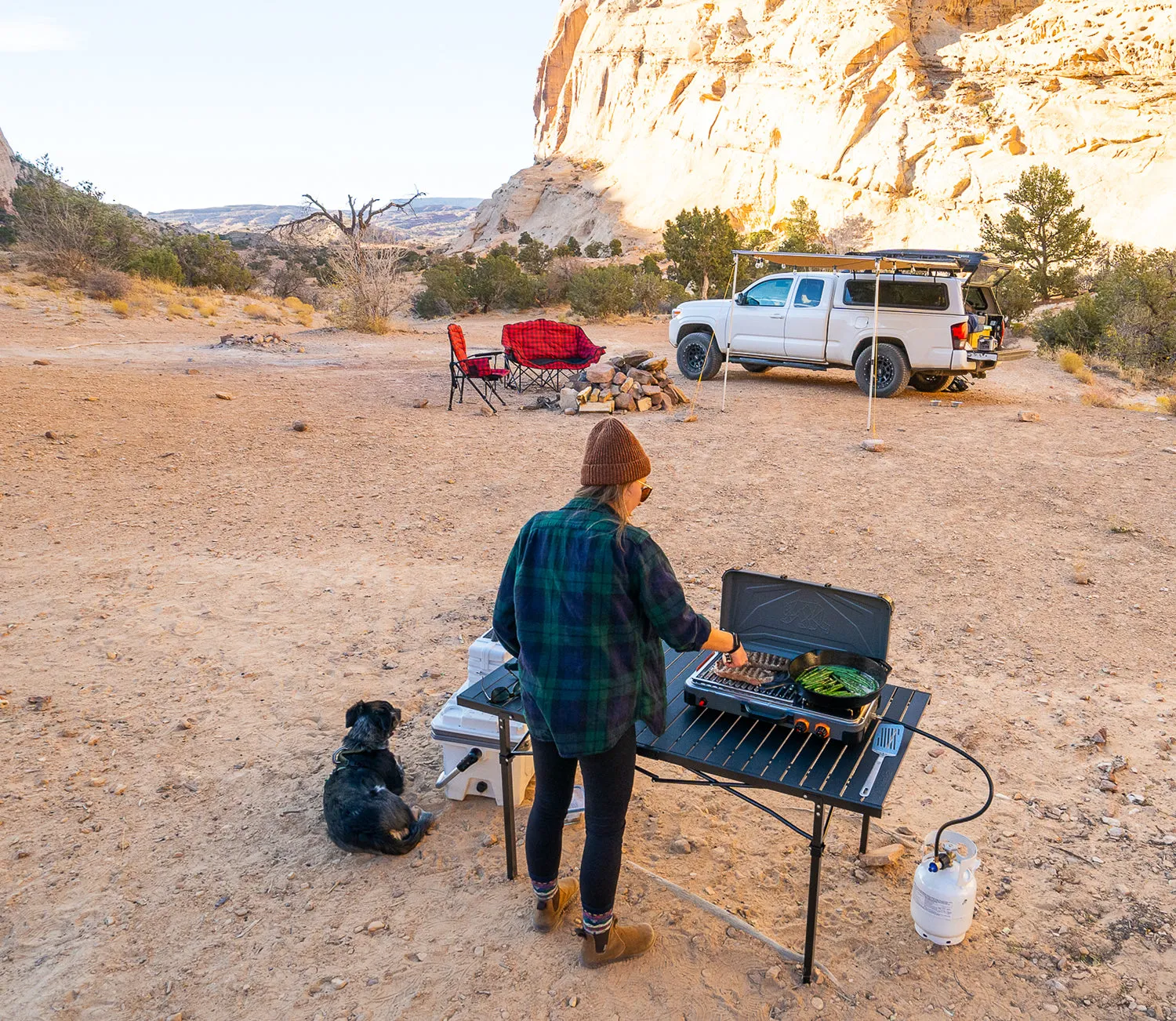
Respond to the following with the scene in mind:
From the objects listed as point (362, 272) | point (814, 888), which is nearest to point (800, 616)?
point (814, 888)

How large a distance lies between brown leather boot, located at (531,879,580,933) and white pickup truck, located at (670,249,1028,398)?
31.6 feet

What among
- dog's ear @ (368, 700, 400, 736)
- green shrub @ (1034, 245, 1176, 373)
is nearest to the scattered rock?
dog's ear @ (368, 700, 400, 736)

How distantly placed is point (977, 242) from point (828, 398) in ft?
97.9

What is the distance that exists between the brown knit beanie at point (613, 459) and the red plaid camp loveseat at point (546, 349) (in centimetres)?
1036

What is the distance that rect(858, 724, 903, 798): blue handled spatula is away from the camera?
2.35m

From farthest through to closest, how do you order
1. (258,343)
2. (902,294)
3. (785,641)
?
(258,343)
(902,294)
(785,641)

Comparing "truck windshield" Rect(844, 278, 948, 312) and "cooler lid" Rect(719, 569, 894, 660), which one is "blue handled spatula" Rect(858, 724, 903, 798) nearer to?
"cooler lid" Rect(719, 569, 894, 660)

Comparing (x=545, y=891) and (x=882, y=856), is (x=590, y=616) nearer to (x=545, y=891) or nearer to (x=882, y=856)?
(x=545, y=891)

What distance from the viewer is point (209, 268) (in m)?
25.2

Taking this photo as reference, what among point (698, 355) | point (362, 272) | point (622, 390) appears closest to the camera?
point (622, 390)

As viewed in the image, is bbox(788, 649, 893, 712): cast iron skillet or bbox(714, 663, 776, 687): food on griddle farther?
bbox(714, 663, 776, 687): food on griddle

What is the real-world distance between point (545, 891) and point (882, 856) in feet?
4.01

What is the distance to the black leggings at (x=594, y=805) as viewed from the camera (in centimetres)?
229

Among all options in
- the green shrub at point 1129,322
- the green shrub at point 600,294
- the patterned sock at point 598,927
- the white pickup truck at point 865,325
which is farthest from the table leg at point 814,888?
the green shrub at point 600,294
